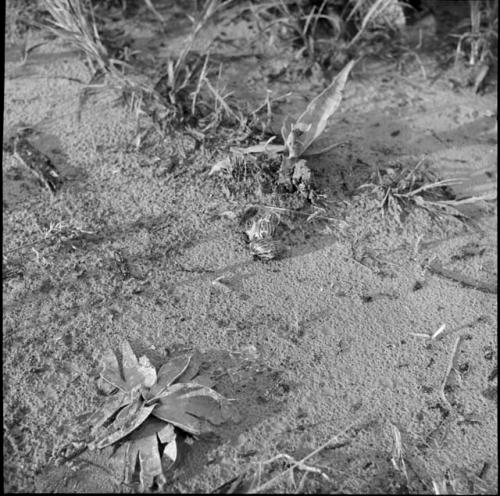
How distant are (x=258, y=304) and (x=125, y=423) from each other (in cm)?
54

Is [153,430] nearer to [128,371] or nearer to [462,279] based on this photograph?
[128,371]

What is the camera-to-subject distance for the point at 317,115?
2352mm

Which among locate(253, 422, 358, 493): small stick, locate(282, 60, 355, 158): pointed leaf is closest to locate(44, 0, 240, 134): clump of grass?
locate(282, 60, 355, 158): pointed leaf

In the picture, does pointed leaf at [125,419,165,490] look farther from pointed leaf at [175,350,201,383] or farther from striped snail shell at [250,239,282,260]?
striped snail shell at [250,239,282,260]

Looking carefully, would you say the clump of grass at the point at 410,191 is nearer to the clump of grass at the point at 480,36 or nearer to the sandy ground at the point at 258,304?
the sandy ground at the point at 258,304

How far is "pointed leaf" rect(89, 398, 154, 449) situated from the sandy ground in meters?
0.04

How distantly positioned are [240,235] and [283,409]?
627 mm

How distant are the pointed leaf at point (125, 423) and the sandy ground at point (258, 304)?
0.14 feet

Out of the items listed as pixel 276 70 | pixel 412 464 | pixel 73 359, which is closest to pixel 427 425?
pixel 412 464

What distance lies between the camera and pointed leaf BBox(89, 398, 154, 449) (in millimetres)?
1697

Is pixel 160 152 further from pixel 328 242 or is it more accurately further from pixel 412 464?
pixel 412 464

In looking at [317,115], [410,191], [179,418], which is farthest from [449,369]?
[317,115]

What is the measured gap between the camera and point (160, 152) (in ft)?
7.81

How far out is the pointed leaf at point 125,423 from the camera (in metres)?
1.70
